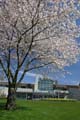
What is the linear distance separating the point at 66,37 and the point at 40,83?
3487 inches

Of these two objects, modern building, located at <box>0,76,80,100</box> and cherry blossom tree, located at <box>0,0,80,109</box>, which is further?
modern building, located at <box>0,76,80,100</box>

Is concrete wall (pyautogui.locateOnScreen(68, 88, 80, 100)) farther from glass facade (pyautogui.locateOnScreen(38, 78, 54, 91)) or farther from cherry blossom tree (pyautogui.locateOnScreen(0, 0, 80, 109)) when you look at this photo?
cherry blossom tree (pyautogui.locateOnScreen(0, 0, 80, 109))

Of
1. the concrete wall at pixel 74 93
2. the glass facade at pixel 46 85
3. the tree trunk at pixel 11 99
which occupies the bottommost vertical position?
the tree trunk at pixel 11 99

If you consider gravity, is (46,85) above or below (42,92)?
above

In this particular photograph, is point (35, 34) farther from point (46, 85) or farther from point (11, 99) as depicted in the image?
point (46, 85)

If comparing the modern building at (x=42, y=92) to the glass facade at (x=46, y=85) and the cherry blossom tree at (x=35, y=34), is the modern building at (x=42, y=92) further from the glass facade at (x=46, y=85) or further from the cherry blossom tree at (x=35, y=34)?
the cherry blossom tree at (x=35, y=34)

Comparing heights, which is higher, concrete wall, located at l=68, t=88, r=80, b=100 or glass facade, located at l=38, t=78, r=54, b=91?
glass facade, located at l=38, t=78, r=54, b=91

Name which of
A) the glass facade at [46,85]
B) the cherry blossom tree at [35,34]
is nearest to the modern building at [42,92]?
the glass facade at [46,85]

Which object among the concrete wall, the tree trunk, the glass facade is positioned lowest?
the tree trunk

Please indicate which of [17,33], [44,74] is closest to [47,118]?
[17,33]

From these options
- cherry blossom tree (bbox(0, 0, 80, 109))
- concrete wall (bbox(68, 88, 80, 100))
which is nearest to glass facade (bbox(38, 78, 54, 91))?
concrete wall (bbox(68, 88, 80, 100))

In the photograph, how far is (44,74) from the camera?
32156mm

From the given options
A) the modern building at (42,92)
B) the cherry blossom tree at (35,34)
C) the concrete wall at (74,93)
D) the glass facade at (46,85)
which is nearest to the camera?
the cherry blossom tree at (35,34)

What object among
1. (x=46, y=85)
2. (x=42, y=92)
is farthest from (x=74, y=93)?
(x=42, y=92)
